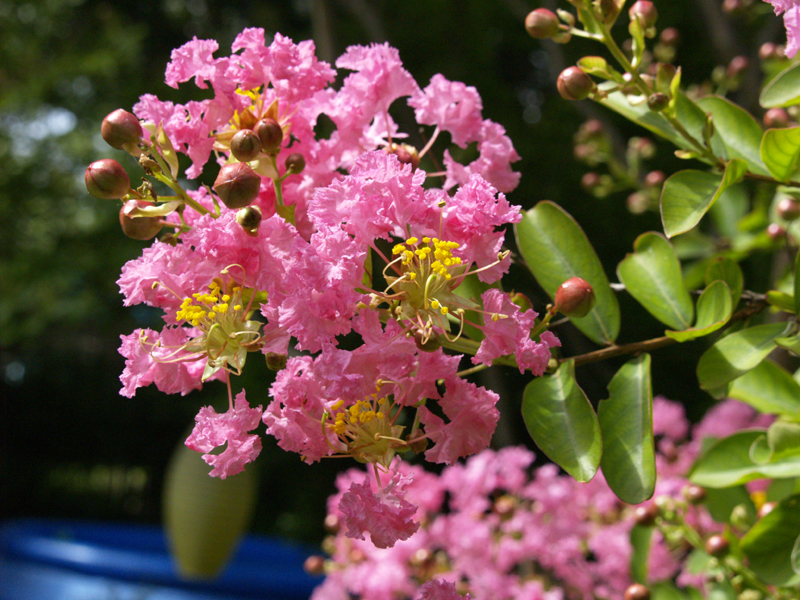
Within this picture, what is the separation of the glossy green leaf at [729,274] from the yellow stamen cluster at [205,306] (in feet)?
1.45

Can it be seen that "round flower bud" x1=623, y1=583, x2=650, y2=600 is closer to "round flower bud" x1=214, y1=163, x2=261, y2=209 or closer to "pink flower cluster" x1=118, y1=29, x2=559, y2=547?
"pink flower cluster" x1=118, y1=29, x2=559, y2=547

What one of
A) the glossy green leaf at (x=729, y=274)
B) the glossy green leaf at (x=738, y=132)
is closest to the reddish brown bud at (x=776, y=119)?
the glossy green leaf at (x=738, y=132)

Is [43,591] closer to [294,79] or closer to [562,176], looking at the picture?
[562,176]

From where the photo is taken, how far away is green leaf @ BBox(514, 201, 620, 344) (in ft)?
1.98

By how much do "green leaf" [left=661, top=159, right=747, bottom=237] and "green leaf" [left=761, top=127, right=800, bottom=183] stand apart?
0.02 metres

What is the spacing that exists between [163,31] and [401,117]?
6199 mm

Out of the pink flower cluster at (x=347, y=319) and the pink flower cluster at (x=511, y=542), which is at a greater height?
the pink flower cluster at (x=347, y=319)

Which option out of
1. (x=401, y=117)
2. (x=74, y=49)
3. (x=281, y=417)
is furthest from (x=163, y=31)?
(x=281, y=417)

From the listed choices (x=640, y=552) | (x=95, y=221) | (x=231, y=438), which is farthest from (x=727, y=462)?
(x=95, y=221)

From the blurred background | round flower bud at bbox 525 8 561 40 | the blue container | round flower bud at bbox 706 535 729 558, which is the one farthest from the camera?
the blurred background

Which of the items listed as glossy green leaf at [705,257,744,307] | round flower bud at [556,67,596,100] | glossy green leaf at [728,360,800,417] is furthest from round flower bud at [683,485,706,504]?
round flower bud at [556,67,596,100]

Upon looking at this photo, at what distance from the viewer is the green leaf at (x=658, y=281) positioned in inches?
24.7

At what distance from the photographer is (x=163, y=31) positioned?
6141 mm

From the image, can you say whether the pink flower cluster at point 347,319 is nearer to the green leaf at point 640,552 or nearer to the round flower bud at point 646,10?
the round flower bud at point 646,10
